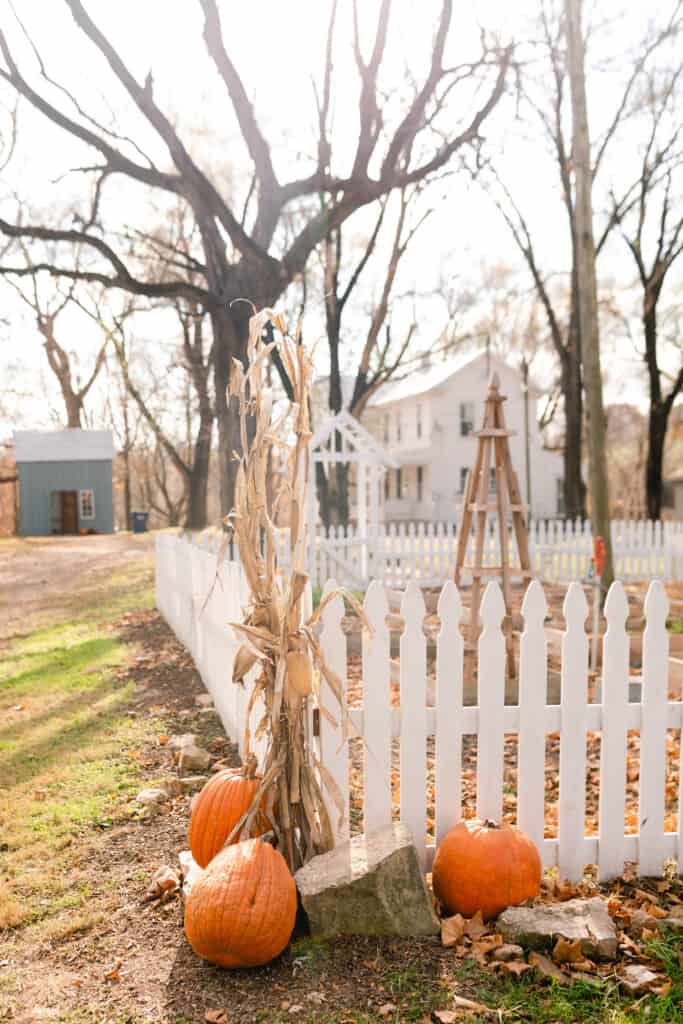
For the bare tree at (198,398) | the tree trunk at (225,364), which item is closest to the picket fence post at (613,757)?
the tree trunk at (225,364)

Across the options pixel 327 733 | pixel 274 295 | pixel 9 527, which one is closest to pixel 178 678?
pixel 327 733

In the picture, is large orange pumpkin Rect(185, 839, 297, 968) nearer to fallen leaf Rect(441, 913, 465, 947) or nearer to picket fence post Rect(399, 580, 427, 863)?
fallen leaf Rect(441, 913, 465, 947)

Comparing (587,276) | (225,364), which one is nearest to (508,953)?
(587,276)

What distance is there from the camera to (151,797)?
14.5ft

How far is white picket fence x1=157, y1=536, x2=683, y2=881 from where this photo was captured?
342 cm

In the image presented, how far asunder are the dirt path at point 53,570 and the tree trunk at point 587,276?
7.28 meters

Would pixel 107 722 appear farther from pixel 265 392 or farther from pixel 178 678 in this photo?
pixel 265 392

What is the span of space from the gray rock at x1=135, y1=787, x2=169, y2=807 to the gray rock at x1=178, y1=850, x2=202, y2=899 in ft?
2.40

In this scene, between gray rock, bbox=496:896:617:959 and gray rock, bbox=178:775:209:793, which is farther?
gray rock, bbox=178:775:209:793

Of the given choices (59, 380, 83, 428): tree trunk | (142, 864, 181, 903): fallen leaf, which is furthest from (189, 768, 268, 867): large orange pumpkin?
(59, 380, 83, 428): tree trunk

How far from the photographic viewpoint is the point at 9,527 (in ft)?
100

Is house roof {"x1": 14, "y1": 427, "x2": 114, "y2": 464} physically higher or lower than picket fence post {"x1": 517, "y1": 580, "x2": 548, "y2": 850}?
higher

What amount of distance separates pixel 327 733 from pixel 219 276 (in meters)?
10.1

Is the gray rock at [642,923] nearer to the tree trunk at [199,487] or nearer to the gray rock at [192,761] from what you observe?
the gray rock at [192,761]
